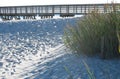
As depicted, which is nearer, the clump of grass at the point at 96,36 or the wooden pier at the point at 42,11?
the clump of grass at the point at 96,36

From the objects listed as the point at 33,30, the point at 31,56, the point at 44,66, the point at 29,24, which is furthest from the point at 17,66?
the point at 29,24

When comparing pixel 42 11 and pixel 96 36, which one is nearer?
pixel 96 36

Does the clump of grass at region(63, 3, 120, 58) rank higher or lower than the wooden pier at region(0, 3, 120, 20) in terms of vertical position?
higher

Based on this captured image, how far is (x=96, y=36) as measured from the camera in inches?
290

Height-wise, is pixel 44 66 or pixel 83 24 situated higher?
pixel 83 24

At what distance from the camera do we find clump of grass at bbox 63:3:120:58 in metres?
6.96

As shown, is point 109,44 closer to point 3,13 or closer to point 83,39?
point 83,39

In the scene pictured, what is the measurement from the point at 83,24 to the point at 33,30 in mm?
8354

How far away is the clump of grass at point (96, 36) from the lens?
22.9 ft

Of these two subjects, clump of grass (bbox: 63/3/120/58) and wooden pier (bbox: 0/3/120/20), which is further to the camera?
wooden pier (bbox: 0/3/120/20)

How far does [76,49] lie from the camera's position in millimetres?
7523

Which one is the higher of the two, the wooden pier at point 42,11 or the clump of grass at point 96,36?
the clump of grass at point 96,36

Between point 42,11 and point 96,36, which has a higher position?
point 96,36

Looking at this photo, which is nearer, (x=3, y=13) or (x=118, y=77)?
(x=118, y=77)
